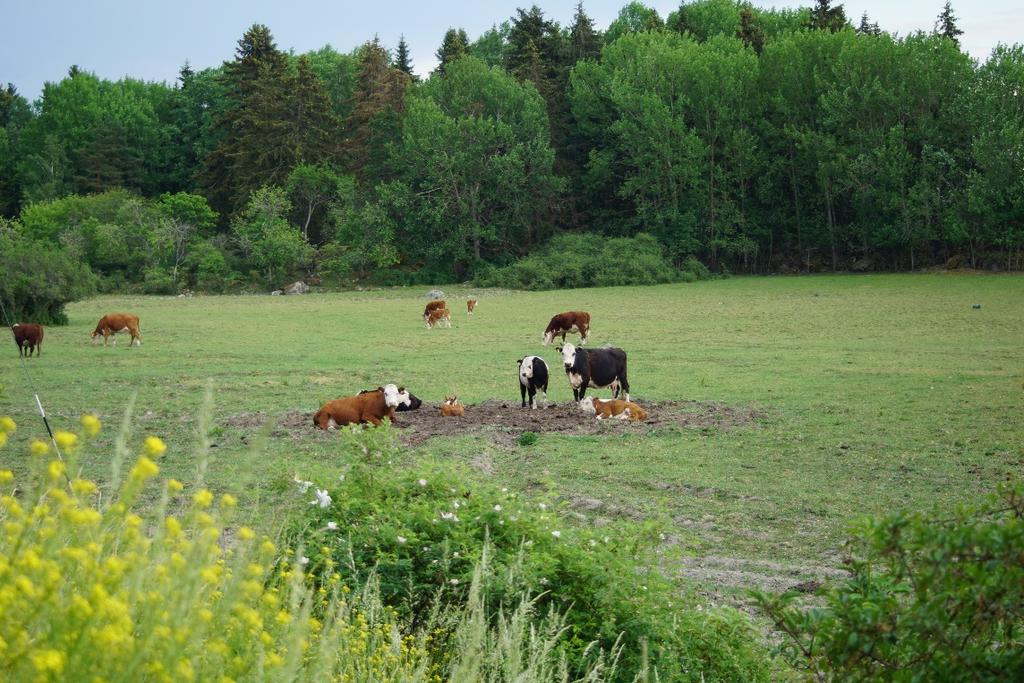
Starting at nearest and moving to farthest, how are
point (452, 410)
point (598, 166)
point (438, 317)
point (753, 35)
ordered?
point (452, 410) → point (438, 317) → point (598, 166) → point (753, 35)

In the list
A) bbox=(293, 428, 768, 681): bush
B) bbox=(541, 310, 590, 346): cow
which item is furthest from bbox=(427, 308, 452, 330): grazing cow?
bbox=(293, 428, 768, 681): bush

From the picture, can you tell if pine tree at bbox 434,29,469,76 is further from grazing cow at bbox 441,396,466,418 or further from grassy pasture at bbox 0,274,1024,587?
grazing cow at bbox 441,396,466,418

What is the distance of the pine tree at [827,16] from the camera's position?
6556 centimetres

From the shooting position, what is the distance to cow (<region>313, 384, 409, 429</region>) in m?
14.5

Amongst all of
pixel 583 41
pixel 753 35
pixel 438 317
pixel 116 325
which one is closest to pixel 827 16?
pixel 753 35

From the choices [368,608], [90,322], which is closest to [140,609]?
[368,608]

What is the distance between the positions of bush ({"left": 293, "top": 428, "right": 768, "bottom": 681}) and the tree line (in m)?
45.3

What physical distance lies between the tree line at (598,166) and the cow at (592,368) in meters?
34.7

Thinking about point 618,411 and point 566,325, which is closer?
point 618,411

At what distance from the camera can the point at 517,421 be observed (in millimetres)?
15047

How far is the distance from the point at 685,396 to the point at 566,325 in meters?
10.2

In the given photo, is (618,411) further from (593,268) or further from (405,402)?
(593,268)

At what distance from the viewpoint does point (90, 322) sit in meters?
34.1

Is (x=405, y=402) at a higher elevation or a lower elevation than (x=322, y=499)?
lower
